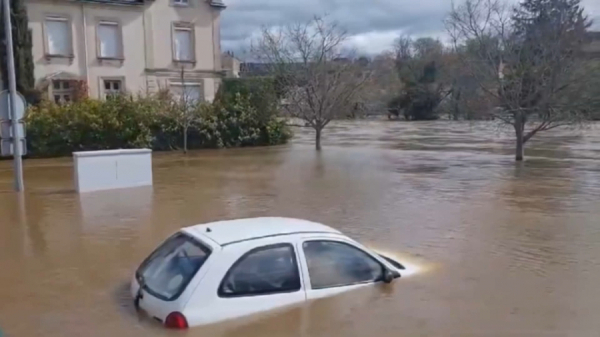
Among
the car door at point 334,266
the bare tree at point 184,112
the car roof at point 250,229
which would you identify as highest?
the bare tree at point 184,112

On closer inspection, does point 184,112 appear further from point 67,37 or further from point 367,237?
point 367,237

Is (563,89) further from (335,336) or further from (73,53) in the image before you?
(73,53)

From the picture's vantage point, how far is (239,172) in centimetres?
2061

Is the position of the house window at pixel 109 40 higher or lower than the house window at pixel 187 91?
higher

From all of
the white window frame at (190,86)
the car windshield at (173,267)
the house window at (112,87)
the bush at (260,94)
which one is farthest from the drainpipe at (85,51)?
the car windshield at (173,267)

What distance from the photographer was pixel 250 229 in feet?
20.9

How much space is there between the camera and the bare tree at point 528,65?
2302cm

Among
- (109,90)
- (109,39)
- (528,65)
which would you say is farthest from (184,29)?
(528,65)

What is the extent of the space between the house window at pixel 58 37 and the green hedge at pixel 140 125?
366 centimetres

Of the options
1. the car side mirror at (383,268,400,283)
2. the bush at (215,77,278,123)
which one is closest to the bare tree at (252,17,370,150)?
the bush at (215,77,278,123)

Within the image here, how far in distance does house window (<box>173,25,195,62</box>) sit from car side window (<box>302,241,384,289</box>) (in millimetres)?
29014

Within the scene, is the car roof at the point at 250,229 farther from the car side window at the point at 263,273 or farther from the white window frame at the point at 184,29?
the white window frame at the point at 184,29

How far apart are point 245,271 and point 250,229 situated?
0.62m

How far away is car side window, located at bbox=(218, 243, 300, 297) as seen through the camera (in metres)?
5.79
